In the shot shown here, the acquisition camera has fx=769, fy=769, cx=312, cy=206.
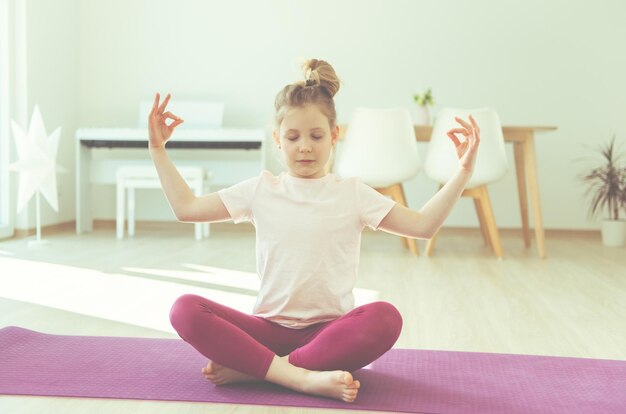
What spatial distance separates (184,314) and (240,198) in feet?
0.91

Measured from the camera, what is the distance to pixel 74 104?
5613mm

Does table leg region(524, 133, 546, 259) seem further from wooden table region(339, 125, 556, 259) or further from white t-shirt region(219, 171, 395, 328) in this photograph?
white t-shirt region(219, 171, 395, 328)

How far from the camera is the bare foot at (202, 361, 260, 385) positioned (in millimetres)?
1530

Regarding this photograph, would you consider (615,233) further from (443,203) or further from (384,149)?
(443,203)

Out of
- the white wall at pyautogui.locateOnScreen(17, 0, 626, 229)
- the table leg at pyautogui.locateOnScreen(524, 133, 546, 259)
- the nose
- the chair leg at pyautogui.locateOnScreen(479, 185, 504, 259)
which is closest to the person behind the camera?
the nose

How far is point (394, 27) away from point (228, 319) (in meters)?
4.28

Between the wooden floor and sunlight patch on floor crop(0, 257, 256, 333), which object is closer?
the wooden floor

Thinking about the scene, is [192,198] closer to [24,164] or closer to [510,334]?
[510,334]

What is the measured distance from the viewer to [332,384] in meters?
1.46

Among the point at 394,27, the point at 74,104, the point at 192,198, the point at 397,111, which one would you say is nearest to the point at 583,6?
the point at 394,27

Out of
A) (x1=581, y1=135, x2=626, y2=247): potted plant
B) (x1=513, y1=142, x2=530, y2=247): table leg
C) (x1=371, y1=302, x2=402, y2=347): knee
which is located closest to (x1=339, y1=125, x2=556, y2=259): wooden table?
(x1=513, y1=142, x2=530, y2=247): table leg

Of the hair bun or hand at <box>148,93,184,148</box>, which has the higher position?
the hair bun

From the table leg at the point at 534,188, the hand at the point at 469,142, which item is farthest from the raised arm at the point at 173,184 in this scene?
the table leg at the point at 534,188

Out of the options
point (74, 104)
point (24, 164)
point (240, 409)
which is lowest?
point (240, 409)
